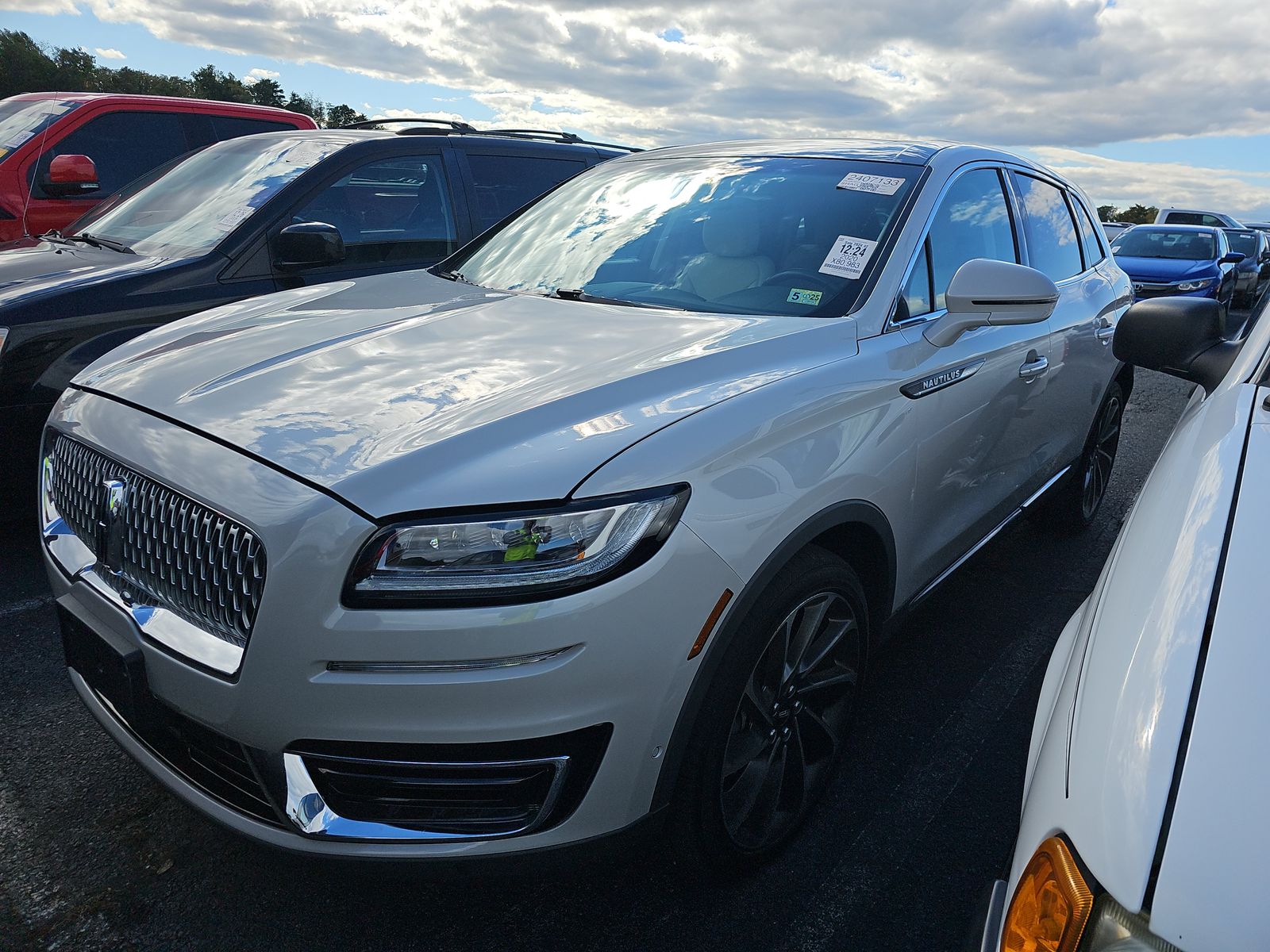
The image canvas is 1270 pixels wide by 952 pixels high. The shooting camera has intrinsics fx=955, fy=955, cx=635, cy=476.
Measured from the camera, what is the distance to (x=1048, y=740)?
1376 mm

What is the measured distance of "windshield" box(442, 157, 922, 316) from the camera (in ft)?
8.72

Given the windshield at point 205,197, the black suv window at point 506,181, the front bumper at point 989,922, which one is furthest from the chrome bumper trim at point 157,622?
the black suv window at point 506,181

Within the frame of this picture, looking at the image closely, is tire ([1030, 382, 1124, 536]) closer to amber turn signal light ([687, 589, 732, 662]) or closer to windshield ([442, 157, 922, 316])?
windshield ([442, 157, 922, 316])

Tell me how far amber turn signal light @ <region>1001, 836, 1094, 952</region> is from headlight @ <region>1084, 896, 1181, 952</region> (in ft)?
0.04

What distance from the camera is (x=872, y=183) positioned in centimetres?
289

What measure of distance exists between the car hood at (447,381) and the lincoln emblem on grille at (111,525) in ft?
0.60

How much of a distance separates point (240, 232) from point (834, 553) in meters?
3.12

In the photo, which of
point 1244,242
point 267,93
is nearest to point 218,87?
point 267,93

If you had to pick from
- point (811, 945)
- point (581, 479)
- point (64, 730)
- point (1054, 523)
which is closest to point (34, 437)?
point (64, 730)

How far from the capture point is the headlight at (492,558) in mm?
1604

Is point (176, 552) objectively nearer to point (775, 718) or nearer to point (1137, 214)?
point (775, 718)

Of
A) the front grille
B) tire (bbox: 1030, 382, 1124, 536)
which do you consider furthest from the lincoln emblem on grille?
tire (bbox: 1030, 382, 1124, 536)

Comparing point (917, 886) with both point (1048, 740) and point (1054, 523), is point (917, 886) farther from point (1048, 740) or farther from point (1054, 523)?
point (1054, 523)

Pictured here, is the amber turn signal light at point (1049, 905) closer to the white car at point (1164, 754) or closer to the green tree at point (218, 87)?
the white car at point (1164, 754)
